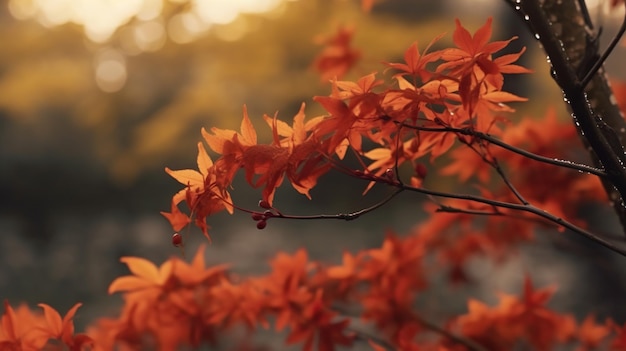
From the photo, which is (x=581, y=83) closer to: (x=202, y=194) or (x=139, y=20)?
(x=202, y=194)

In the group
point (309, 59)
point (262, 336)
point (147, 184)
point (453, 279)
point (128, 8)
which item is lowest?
point (262, 336)

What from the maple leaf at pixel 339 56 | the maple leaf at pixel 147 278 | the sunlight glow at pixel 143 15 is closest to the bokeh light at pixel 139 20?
the sunlight glow at pixel 143 15

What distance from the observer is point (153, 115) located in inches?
195

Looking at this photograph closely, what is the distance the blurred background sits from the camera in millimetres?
3252

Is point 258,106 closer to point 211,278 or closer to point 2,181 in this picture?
point 2,181

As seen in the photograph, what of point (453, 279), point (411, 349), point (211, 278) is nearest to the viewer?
point (411, 349)

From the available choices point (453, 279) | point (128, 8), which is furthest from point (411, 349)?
point (128, 8)

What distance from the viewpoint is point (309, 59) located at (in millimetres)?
3385

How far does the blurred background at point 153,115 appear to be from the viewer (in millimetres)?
3252

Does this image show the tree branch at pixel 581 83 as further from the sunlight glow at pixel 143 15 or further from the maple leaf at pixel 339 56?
the sunlight glow at pixel 143 15

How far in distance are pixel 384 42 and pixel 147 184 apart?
292cm

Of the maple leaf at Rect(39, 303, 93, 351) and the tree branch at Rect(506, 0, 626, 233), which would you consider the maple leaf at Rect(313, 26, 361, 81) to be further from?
the maple leaf at Rect(39, 303, 93, 351)

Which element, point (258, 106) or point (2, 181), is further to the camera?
point (2, 181)

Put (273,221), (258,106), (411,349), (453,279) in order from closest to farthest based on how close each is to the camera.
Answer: (411,349) < (453,279) < (258,106) < (273,221)
